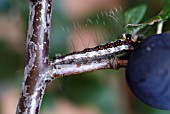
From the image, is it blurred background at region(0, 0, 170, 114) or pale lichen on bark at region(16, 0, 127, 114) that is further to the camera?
blurred background at region(0, 0, 170, 114)

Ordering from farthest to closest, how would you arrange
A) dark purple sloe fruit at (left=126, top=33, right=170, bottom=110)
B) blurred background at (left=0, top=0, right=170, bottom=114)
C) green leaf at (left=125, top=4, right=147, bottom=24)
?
blurred background at (left=0, top=0, right=170, bottom=114) < green leaf at (left=125, top=4, right=147, bottom=24) < dark purple sloe fruit at (left=126, top=33, right=170, bottom=110)

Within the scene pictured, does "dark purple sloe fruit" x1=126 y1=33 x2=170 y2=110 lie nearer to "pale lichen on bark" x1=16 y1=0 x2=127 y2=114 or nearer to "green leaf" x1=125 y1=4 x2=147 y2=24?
"pale lichen on bark" x1=16 y1=0 x2=127 y2=114

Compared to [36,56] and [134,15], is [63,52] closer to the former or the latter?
[134,15]

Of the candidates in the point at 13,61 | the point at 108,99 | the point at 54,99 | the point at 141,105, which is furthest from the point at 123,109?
the point at 13,61

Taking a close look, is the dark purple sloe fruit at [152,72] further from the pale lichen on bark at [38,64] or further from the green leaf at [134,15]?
the green leaf at [134,15]

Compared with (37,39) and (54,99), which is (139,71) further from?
(54,99)

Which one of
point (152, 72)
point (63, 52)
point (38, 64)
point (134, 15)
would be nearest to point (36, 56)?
point (38, 64)

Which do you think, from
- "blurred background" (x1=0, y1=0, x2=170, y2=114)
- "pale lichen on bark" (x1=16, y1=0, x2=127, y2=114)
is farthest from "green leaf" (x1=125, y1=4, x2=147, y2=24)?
"blurred background" (x1=0, y1=0, x2=170, y2=114)

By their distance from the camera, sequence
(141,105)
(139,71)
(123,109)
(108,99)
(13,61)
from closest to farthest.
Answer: (139,71)
(13,61)
(108,99)
(141,105)
(123,109)
